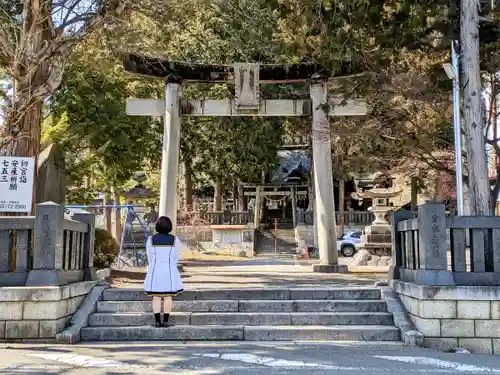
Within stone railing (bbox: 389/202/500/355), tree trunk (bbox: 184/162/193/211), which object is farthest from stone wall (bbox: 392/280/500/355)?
tree trunk (bbox: 184/162/193/211)

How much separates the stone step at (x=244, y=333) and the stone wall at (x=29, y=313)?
545 millimetres

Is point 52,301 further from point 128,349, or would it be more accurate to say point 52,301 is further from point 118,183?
point 118,183

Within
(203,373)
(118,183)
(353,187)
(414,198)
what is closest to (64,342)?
(203,373)

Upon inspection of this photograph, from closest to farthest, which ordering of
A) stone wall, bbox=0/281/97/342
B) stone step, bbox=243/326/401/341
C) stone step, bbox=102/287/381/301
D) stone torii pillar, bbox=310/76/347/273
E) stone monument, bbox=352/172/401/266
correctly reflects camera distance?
stone wall, bbox=0/281/97/342, stone step, bbox=243/326/401/341, stone step, bbox=102/287/381/301, stone torii pillar, bbox=310/76/347/273, stone monument, bbox=352/172/401/266

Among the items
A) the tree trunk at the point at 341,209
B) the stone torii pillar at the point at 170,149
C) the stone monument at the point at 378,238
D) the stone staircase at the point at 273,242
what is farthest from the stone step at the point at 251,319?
the tree trunk at the point at 341,209

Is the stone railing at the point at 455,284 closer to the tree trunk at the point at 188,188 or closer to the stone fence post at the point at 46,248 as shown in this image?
the stone fence post at the point at 46,248

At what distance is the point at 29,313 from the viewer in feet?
22.6

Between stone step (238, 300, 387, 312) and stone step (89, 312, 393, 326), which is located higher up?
stone step (238, 300, 387, 312)

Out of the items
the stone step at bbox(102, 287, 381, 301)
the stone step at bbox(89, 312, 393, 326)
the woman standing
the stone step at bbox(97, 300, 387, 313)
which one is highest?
the woman standing

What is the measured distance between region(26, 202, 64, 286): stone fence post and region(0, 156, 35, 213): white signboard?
0.59 m

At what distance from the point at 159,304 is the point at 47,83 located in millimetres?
4609

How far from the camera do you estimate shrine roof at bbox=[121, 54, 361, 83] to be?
43.8 ft

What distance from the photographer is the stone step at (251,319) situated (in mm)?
7488

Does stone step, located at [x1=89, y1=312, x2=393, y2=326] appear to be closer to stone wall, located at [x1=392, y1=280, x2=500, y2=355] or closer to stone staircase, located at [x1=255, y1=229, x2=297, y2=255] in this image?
stone wall, located at [x1=392, y1=280, x2=500, y2=355]
